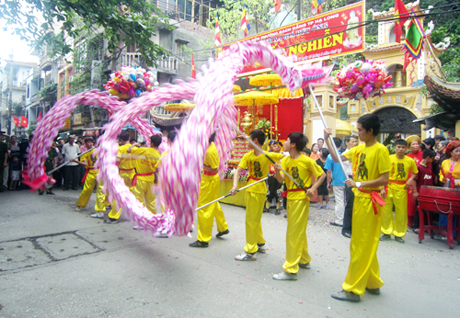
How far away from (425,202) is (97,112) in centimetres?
1833

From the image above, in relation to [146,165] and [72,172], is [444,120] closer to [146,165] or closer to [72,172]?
[146,165]

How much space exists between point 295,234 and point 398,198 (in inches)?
107

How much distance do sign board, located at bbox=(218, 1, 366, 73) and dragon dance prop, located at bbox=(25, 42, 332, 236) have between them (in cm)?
499

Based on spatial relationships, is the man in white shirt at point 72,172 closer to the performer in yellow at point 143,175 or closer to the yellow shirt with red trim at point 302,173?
the performer in yellow at point 143,175

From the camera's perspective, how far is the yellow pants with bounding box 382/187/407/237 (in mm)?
5012

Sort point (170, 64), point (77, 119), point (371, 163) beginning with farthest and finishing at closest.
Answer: point (77, 119)
point (170, 64)
point (371, 163)

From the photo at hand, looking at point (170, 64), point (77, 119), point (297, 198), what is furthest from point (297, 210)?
point (77, 119)

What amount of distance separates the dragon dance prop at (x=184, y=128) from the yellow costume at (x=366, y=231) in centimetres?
113

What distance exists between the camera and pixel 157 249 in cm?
425

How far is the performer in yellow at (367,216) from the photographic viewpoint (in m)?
2.90

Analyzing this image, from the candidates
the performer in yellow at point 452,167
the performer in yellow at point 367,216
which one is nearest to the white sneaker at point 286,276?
the performer in yellow at point 367,216

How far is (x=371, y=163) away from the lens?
303 centimetres

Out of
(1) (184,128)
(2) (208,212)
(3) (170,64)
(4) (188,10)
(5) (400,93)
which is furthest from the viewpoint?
(4) (188,10)

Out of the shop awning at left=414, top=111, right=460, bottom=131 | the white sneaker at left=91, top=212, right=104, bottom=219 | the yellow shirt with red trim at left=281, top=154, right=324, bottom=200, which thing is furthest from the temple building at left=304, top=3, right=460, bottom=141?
the white sneaker at left=91, top=212, right=104, bottom=219
